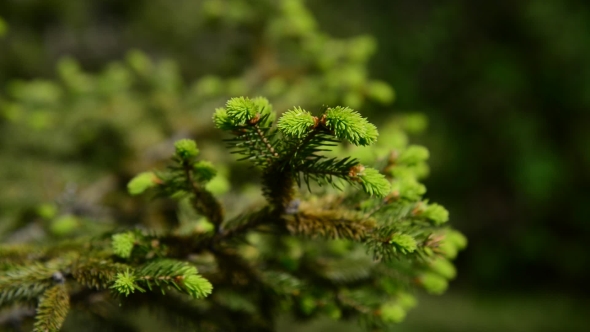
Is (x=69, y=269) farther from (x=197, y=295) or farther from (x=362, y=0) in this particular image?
(x=362, y=0)

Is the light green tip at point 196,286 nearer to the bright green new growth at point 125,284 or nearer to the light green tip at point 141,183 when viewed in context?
the bright green new growth at point 125,284

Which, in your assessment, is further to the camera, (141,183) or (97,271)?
(141,183)

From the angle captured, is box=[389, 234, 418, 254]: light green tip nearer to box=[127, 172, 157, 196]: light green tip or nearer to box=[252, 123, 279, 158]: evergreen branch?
box=[252, 123, 279, 158]: evergreen branch

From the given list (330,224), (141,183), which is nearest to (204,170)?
(141,183)

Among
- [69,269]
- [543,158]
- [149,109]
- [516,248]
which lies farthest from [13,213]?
[516,248]

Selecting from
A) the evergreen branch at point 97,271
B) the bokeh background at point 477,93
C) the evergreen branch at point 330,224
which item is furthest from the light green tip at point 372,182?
the bokeh background at point 477,93

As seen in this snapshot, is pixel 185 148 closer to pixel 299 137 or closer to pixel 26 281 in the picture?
pixel 299 137
